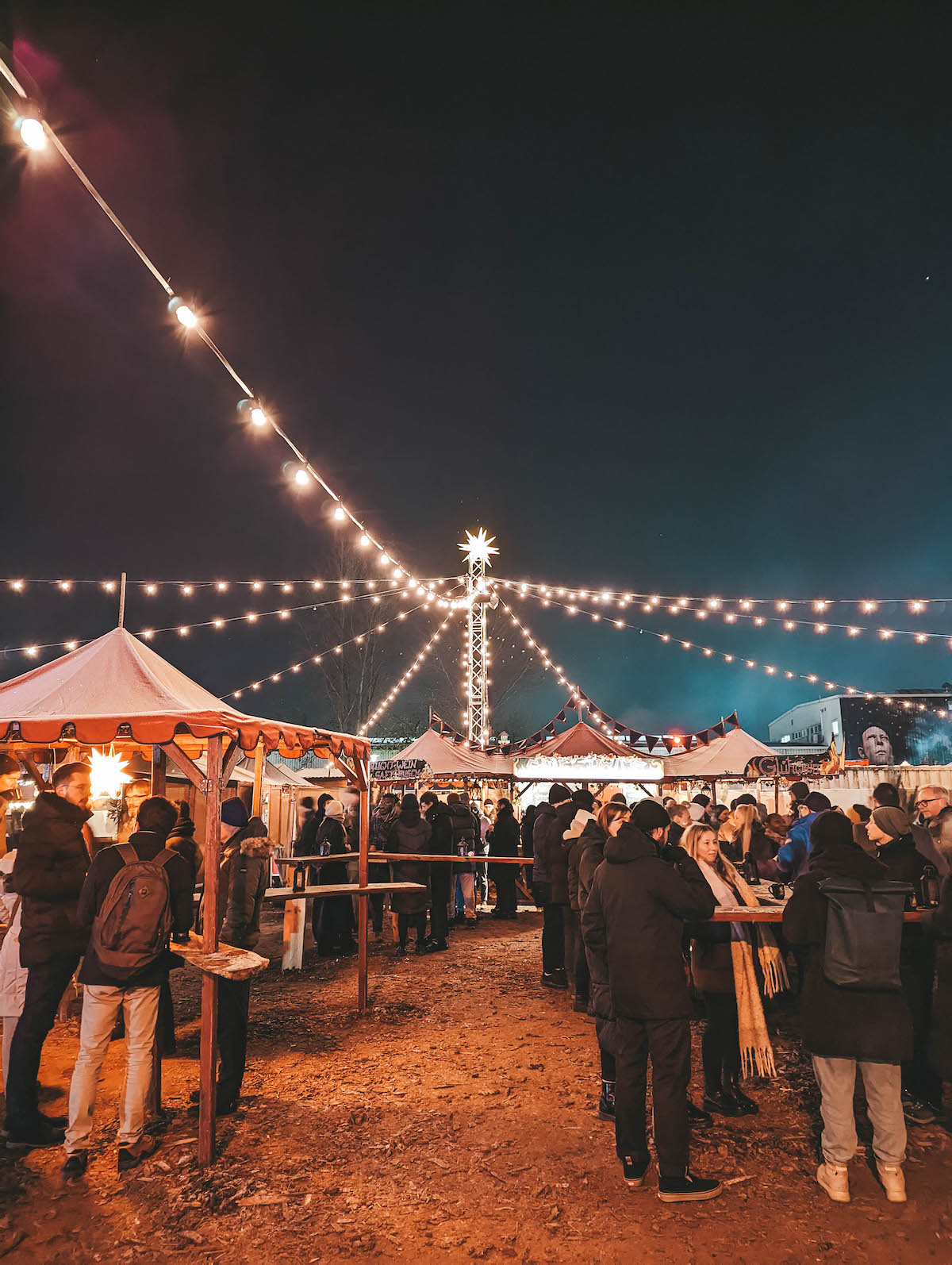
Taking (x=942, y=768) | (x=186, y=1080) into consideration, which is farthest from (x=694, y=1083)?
(x=942, y=768)

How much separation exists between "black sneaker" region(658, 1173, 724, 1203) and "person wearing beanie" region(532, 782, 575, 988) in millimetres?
3766

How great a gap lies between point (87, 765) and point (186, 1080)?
2.60m

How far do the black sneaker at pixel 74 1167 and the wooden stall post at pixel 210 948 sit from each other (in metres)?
0.61

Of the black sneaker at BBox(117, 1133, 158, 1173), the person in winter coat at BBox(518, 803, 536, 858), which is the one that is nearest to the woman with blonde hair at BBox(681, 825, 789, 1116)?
the black sneaker at BBox(117, 1133, 158, 1173)

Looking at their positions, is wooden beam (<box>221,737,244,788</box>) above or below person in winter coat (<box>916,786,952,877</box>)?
above

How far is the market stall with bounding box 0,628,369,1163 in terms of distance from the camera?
4.45m

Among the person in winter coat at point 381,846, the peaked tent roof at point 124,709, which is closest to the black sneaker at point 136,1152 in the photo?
the peaked tent roof at point 124,709

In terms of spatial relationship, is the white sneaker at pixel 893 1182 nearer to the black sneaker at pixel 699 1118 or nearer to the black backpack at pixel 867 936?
the black backpack at pixel 867 936

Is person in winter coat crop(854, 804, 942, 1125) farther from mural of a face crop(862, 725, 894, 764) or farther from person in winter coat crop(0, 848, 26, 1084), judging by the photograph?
mural of a face crop(862, 725, 894, 764)

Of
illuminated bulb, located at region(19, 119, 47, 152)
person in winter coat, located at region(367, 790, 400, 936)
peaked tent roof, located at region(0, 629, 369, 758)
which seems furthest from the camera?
person in winter coat, located at region(367, 790, 400, 936)

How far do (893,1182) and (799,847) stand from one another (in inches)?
129

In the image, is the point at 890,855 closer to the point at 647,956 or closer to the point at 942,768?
the point at 647,956

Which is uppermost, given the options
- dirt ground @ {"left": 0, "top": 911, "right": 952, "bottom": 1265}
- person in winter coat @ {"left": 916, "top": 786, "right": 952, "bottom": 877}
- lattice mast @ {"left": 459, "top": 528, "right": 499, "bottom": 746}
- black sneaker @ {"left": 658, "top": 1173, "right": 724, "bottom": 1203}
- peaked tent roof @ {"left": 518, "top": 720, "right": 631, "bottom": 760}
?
lattice mast @ {"left": 459, "top": 528, "right": 499, "bottom": 746}

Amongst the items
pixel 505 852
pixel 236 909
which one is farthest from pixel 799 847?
pixel 505 852
